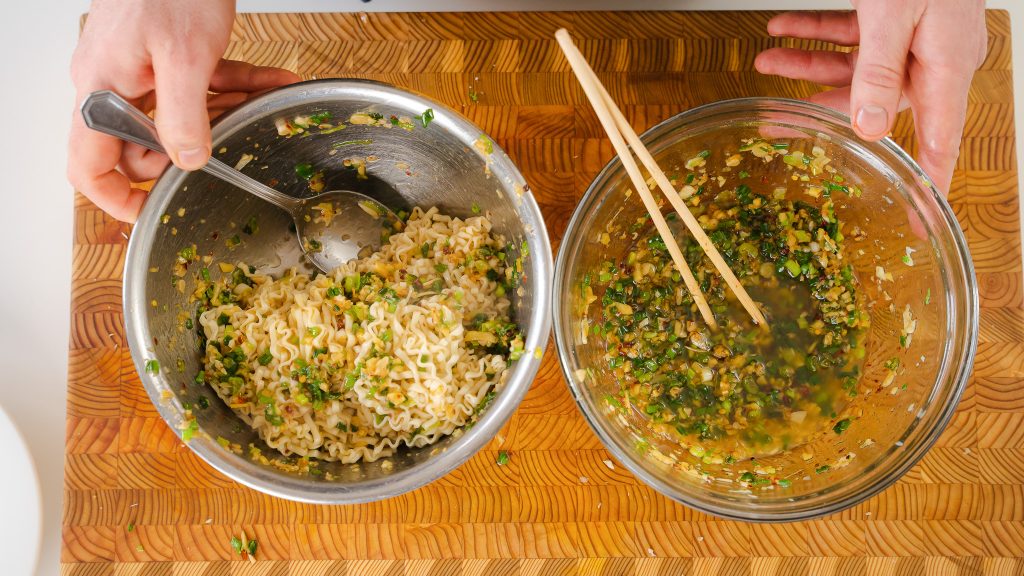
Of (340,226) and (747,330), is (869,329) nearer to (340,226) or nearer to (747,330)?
(747,330)

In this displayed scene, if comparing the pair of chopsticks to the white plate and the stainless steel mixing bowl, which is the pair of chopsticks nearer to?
the stainless steel mixing bowl

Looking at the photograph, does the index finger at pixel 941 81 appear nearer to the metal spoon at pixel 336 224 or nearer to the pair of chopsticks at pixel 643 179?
the pair of chopsticks at pixel 643 179

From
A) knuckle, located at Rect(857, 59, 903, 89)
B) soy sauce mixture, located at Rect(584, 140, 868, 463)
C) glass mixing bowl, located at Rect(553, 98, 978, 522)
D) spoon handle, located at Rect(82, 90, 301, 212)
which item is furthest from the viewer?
soy sauce mixture, located at Rect(584, 140, 868, 463)

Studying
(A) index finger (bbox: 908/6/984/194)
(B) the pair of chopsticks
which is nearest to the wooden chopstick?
(B) the pair of chopsticks

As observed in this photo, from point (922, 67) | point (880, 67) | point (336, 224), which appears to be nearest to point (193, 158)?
point (336, 224)

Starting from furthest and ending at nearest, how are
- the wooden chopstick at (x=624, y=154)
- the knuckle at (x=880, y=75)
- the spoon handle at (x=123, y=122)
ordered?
the knuckle at (x=880, y=75) < the spoon handle at (x=123, y=122) < the wooden chopstick at (x=624, y=154)

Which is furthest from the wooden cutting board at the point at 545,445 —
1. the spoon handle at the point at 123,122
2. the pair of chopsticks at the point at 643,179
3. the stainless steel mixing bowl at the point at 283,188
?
the spoon handle at the point at 123,122

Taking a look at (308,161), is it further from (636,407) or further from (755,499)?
(755,499)
